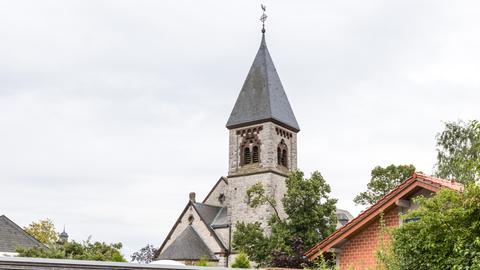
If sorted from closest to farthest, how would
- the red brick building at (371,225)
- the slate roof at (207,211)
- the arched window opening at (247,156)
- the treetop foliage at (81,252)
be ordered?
1. the red brick building at (371,225)
2. the treetop foliage at (81,252)
3. the slate roof at (207,211)
4. the arched window opening at (247,156)

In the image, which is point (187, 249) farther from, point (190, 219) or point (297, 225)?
point (297, 225)

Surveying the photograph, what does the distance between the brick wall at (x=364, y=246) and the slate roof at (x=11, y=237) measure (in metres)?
22.2

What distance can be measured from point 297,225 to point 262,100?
1485cm

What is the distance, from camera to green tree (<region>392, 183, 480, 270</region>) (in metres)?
9.85

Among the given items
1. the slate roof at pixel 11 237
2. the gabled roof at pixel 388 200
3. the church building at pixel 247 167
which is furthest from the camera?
the church building at pixel 247 167

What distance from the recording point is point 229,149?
2082 inches

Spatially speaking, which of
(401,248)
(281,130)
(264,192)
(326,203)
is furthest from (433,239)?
(281,130)

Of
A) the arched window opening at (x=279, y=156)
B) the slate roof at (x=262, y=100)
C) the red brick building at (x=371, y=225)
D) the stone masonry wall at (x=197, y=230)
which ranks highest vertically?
the slate roof at (x=262, y=100)

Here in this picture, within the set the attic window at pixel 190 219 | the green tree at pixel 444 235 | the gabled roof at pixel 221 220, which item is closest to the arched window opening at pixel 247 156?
the gabled roof at pixel 221 220

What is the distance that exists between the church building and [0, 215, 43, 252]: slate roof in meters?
13.6

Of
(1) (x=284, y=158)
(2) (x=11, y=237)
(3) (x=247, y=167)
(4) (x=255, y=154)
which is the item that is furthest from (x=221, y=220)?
(2) (x=11, y=237)

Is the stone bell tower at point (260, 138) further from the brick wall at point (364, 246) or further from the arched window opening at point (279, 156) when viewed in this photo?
the brick wall at point (364, 246)

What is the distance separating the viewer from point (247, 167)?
51219 mm

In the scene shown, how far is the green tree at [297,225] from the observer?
127 feet
